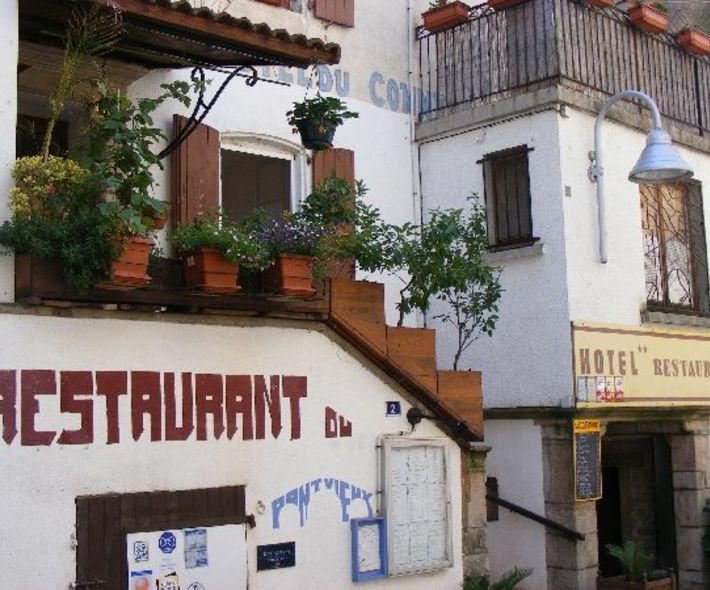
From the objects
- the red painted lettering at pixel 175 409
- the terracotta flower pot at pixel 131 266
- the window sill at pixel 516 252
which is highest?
the window sill at pixel 516 252

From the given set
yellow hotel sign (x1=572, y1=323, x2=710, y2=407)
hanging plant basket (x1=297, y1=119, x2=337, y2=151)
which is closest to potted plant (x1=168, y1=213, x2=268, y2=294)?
hanging plant basket (x1=297, y1=119, x2=337, y2=151)

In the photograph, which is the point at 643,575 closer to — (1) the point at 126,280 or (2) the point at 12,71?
(1) the point at 126,280

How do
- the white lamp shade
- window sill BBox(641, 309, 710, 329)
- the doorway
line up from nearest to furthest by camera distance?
1. the white lamp shade
2. window sill BBox(641, 309, 710, 329)
3. the doorway

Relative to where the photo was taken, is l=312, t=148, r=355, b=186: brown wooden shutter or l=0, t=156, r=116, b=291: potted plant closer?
Answer: l=0, t=156, r=116, b=291: potted plant

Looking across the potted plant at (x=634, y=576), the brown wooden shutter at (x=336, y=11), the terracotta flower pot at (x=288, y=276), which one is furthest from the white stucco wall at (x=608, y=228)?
the terracotta flower pot at (x=288, y=276)

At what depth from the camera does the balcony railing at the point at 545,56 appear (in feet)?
36.4

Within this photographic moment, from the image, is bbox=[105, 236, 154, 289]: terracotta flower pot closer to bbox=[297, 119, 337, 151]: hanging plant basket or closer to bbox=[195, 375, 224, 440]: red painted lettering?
bbox=[195, 375, 224, 440]: red painted lettering

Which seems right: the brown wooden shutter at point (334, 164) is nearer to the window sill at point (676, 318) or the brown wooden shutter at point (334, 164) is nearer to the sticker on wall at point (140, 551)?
the window sill at point (676, 318)

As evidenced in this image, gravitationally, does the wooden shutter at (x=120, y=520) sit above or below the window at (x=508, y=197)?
below

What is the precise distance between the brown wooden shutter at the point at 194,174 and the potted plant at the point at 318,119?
879 millimetres

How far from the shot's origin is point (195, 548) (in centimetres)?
715

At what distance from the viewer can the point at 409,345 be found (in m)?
8.48

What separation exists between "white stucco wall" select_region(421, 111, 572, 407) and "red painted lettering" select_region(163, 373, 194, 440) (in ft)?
15.1

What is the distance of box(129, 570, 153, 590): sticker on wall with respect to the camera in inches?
268
